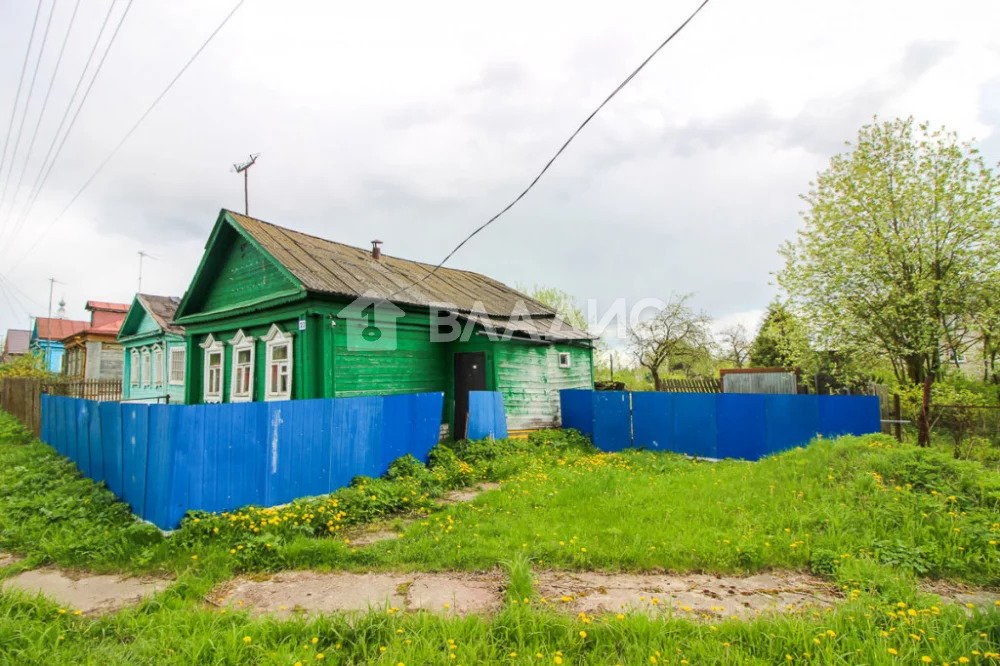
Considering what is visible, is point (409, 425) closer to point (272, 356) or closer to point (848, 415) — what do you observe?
point (272, 356)

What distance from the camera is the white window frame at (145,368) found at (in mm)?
20094

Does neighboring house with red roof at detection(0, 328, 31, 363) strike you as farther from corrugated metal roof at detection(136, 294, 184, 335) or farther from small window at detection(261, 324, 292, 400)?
small window at detection(261, 324, 292, 400)

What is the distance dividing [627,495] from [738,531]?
1795mm

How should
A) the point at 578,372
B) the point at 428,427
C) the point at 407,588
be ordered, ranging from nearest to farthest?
the point at 407,588, the point at 428,427, the point at 578,372

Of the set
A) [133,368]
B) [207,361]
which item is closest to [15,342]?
[133,368]

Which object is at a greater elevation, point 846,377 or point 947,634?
point 846,377

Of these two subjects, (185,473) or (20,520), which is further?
(20,520)

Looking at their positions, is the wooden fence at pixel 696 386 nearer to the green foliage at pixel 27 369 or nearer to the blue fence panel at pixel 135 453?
the blue fence panel at pixel 135 453

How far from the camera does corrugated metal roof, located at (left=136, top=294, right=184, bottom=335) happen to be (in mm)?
18297

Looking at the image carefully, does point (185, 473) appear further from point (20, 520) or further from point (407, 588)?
point (407, 588)

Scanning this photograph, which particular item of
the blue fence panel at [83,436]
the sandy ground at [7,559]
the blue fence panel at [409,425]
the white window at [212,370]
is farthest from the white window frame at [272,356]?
the sandy ground at [7,559]

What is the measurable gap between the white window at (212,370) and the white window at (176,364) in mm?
5072

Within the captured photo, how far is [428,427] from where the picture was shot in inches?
351

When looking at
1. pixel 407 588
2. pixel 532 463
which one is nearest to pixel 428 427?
pixel 532 463
